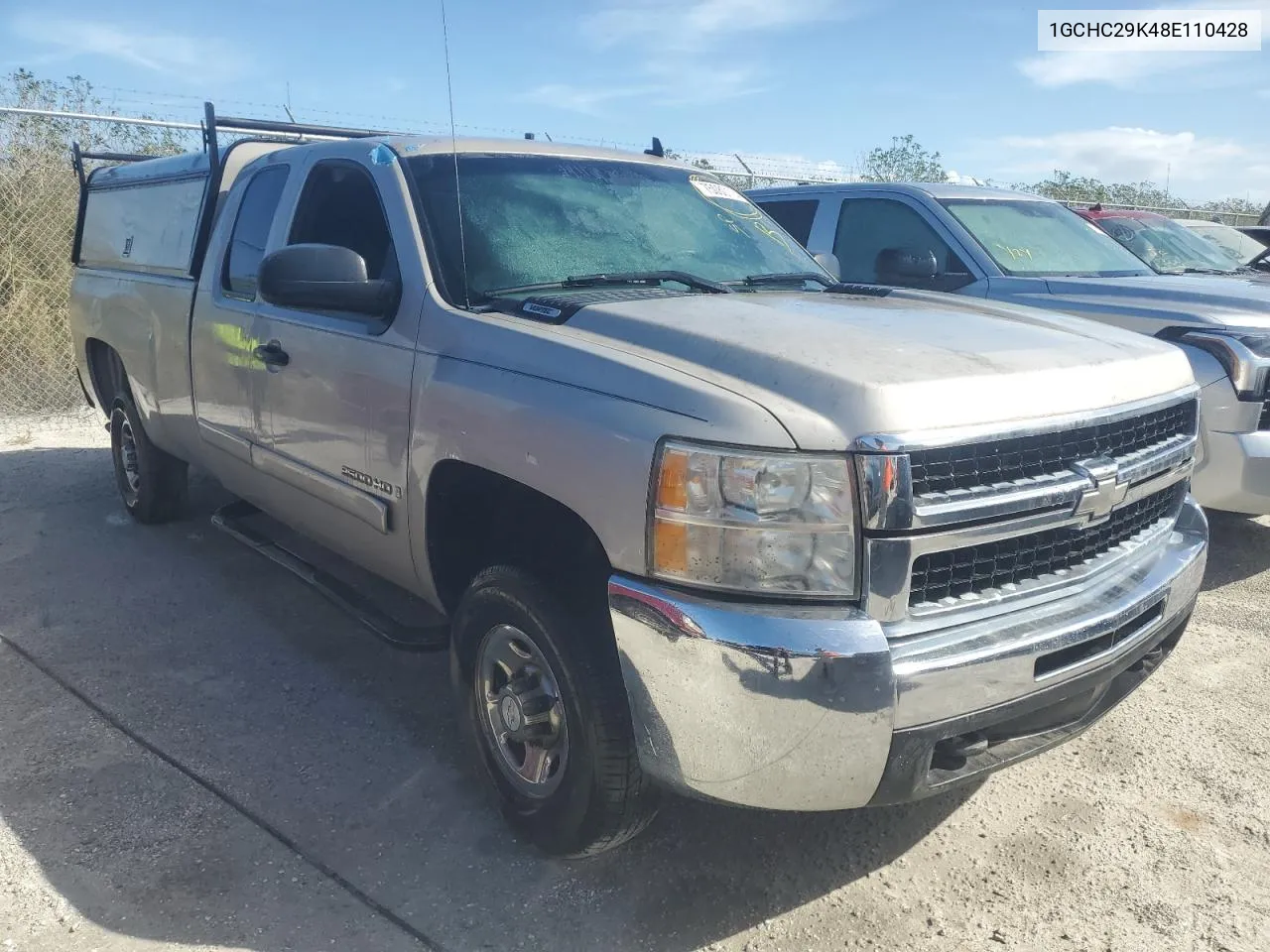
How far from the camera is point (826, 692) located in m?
2.11

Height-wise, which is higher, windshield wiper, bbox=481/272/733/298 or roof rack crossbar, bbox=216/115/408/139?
roof rack crossbar, bbox=216/115/408/139

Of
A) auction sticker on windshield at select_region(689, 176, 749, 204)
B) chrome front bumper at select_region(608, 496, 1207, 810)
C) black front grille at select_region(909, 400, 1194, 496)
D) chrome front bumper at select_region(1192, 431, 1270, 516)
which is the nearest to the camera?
chrome front bumper at select_region(608, 496, 1207, 810)

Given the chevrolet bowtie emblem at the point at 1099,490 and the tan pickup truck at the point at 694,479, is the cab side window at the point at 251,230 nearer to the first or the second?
the tan pickup truck at the point at 694,479

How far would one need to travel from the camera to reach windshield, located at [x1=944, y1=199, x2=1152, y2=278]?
6.17m

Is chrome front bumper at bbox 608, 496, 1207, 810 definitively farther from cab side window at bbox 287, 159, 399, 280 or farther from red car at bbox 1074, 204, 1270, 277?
red car at bbox 1074, 204, 1270, 277

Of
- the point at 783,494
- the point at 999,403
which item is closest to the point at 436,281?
the point at 783,494

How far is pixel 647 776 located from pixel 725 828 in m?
0.61

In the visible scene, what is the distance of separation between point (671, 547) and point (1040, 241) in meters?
5.13

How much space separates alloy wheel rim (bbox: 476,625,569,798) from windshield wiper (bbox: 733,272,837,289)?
1496 millimetres

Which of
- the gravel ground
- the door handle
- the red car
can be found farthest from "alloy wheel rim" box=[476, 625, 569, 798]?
the red car

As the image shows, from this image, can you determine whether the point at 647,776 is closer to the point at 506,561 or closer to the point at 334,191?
the point at 506,561

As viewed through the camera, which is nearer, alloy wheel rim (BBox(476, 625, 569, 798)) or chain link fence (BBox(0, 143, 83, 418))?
alloy wheel rim (BBox(476, 625, 569, 798))

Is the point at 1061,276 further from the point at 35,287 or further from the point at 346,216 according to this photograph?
the point at 35,287

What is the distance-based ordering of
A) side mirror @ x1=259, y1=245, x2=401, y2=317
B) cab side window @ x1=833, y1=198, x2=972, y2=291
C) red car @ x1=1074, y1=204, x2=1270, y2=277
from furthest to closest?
red car @ x1=1074, y1=204, x2=1270, y2=277
cab side window @ x1=833, y1=198, x2=972, y2=291
side mirror @ x1=259, y1=245, x2=401, y2=317
